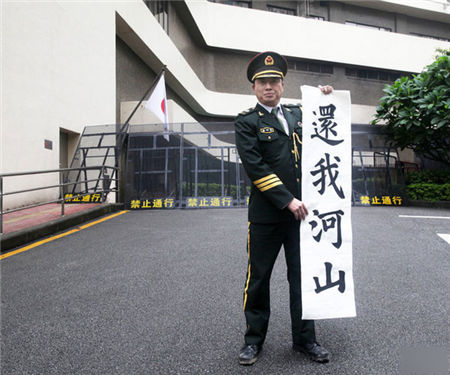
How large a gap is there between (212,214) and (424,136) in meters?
7.26

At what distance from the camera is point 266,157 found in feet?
7.30

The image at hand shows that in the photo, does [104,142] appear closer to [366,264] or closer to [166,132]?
[166,132]

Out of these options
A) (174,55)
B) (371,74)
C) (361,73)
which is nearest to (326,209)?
(174,55)

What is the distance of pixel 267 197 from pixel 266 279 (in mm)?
549

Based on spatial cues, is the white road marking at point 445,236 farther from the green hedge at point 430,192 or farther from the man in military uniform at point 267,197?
the green hedge at point 430,192

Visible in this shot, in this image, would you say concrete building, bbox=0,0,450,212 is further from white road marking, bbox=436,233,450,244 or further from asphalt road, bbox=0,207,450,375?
white road marking, bbox=436,233,450,244

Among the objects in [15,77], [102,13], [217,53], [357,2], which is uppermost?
[357,2]

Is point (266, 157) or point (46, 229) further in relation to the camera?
point (46, 229)

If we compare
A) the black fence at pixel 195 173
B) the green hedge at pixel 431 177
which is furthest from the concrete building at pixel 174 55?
the green hedge at pixel 431 177

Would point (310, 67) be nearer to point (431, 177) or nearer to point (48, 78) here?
point (431, 177)

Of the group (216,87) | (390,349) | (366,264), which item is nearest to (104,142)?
(366,264)

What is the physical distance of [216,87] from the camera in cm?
Result: 2059

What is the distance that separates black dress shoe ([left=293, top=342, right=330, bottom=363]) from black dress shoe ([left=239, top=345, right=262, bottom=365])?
11.6 inches

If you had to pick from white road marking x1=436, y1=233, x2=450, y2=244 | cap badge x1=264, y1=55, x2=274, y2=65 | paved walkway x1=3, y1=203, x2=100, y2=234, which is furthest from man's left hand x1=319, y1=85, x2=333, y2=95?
paved walkway x1=3, y1=203, x2=100, y2=234
